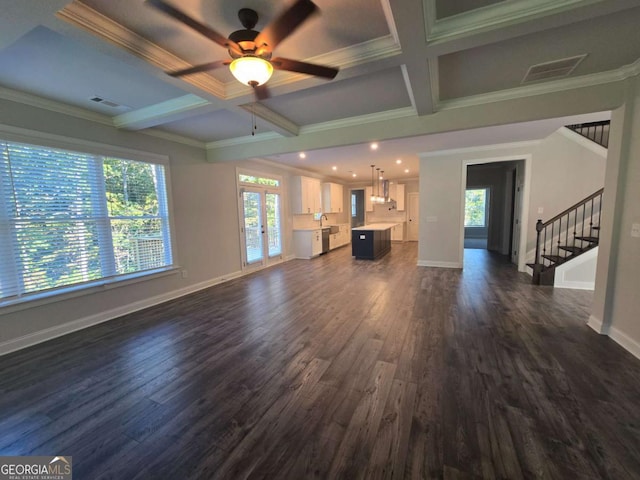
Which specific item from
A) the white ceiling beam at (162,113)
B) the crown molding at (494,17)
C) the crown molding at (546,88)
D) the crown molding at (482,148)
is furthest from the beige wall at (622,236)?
the white ceiling beam at (162,113)

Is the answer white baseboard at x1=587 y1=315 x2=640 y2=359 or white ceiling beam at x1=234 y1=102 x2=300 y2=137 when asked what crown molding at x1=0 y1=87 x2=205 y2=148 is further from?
white baseboard at x1=587 y1=315 x2=640 y2=359

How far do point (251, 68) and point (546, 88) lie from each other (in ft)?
10.1

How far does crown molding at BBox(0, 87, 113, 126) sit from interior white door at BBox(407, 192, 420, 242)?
9.26 meters

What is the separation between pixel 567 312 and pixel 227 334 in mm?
4329

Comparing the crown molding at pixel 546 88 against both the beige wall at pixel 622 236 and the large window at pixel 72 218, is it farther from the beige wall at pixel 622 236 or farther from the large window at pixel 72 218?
the large window at pixel 72 218

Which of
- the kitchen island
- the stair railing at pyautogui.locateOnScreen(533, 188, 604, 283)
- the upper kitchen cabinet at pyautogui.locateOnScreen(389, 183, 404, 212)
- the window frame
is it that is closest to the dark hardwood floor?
the window frame

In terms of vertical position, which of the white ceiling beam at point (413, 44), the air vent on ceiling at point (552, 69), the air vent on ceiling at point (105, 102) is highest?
the air vent on ceiling at point (105, 102)

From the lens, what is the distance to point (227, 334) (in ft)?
10.1

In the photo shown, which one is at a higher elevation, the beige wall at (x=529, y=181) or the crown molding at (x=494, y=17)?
the crown molding at (x=494, y=17)

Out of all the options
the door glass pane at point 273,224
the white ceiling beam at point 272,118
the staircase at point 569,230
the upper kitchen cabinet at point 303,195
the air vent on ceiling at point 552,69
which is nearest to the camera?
the air vent on ceiling at point 552,69

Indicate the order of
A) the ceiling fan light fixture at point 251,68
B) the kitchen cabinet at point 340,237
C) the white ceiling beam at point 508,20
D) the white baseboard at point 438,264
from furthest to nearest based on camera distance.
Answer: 1. the kitchen cabinet at point 340,237
2. the white baseboard at point 438,264
3. the ceiling fan light fixture at point 251,68
4. the white ceiling beam at point 508,20

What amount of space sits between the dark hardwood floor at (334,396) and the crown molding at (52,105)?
2.63 metres

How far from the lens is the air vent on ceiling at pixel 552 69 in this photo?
2.35 meters

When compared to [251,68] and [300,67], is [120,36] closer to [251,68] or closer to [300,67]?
[251,68]
